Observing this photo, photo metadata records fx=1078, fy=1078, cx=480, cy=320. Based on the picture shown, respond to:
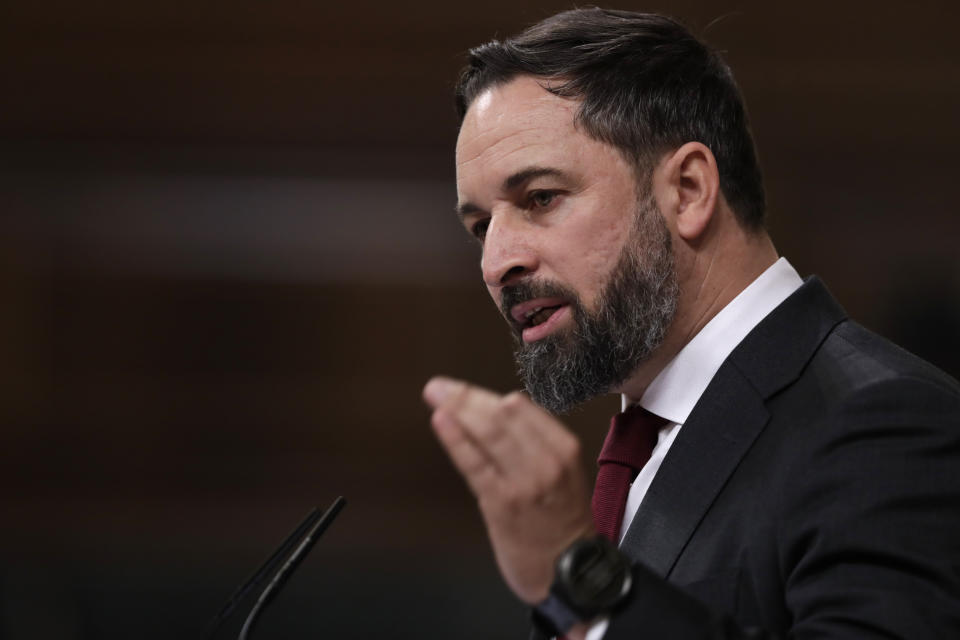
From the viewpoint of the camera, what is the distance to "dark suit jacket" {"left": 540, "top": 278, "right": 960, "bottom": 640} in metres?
1.02

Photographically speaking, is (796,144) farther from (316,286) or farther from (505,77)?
(505,77)

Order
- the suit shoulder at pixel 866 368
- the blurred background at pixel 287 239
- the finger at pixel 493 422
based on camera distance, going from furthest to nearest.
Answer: the blurred background at pixel 287 239, the suit shoulder at pixel 866 368, the finger at pixel 493 422

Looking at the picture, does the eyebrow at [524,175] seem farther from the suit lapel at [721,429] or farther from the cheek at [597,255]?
the suit lapel at [721,429]

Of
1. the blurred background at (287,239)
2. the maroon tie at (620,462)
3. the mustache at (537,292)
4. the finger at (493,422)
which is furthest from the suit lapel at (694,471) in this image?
the blurred background at (287,239)

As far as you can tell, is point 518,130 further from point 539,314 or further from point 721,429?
point 721,429

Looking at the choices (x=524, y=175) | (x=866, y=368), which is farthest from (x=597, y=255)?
(x=866, y=368)

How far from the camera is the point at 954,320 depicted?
365 cm

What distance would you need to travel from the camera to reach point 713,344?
1498 mm

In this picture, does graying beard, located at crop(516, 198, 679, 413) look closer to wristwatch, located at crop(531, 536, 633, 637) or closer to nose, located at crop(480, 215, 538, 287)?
nose, located at crop(480, 215, 538, 287)

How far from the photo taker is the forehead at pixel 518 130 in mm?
1537

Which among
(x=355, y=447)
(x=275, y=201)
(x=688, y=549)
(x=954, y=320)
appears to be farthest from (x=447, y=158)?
(x=688, y=549)

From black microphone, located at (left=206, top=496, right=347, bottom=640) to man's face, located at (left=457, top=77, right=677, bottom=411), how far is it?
403mm

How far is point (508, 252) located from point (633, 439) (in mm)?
323

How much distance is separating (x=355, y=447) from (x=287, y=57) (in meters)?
1.56
